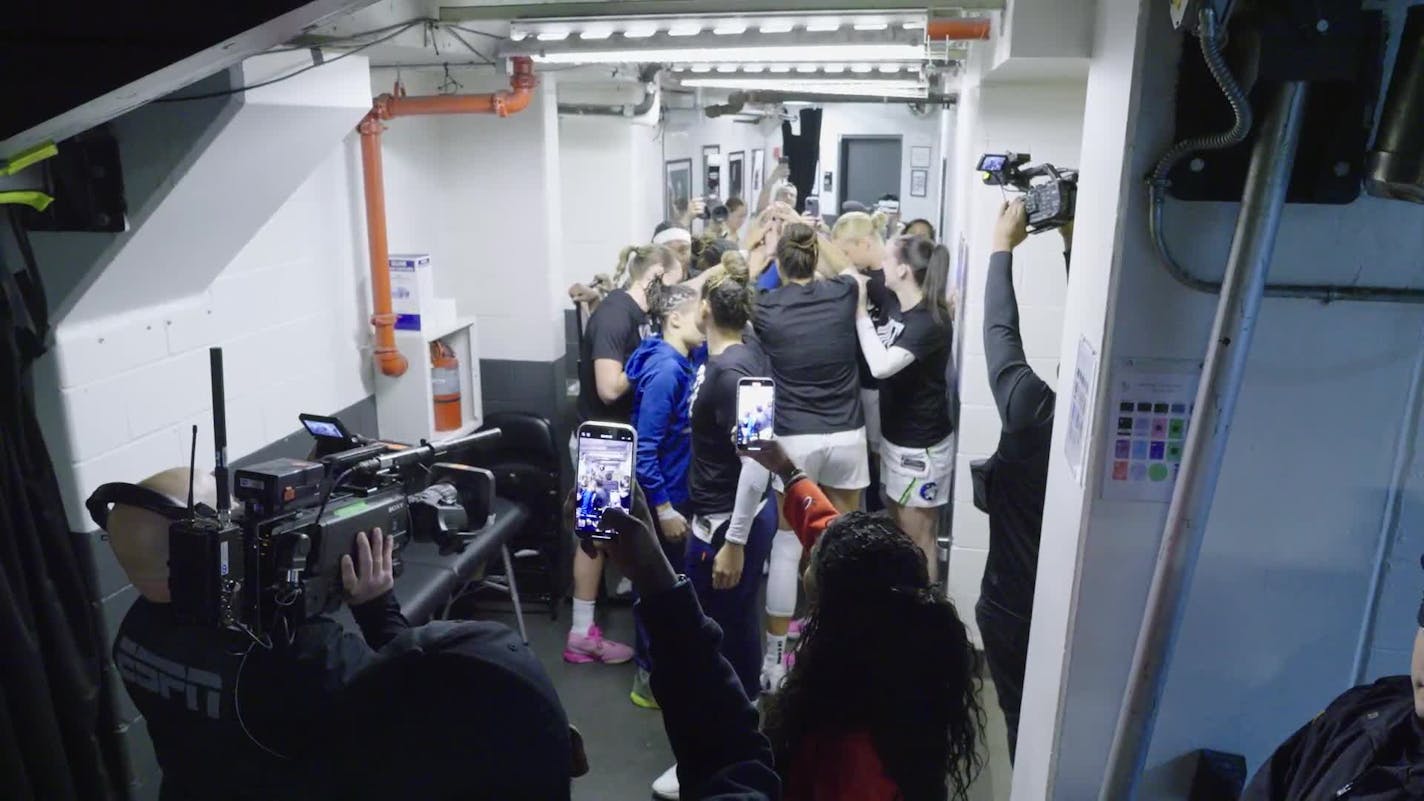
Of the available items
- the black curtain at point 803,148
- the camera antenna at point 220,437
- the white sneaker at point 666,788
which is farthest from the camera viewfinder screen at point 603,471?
the black curtain at point 803,148

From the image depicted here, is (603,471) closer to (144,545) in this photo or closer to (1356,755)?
(144,545)

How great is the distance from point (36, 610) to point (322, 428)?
79 centimetres

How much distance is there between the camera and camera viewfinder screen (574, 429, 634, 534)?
225 centimetres

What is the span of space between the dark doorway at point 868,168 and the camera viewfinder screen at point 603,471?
982 centimetres

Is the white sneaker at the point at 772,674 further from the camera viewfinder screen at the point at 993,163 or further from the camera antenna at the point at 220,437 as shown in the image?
the camera antenna at the point at 220,437

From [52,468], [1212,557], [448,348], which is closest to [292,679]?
[52,468]

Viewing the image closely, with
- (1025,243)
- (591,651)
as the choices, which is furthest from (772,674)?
(1025,243)

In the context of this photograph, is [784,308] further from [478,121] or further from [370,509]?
[370,509]

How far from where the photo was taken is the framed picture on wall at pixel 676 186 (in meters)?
7.01

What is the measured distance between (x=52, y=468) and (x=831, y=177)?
1002 cm

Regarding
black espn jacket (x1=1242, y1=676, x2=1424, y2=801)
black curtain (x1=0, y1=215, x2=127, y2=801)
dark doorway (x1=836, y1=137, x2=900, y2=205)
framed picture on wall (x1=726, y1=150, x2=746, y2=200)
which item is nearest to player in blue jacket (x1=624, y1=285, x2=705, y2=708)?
Result: black curtain (x1=0, y1=215, x2=127, y2=801)

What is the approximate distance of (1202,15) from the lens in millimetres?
1206

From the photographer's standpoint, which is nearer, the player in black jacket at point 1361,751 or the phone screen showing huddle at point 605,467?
the player in black jacket at point 1361,751

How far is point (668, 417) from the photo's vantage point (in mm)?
3447
